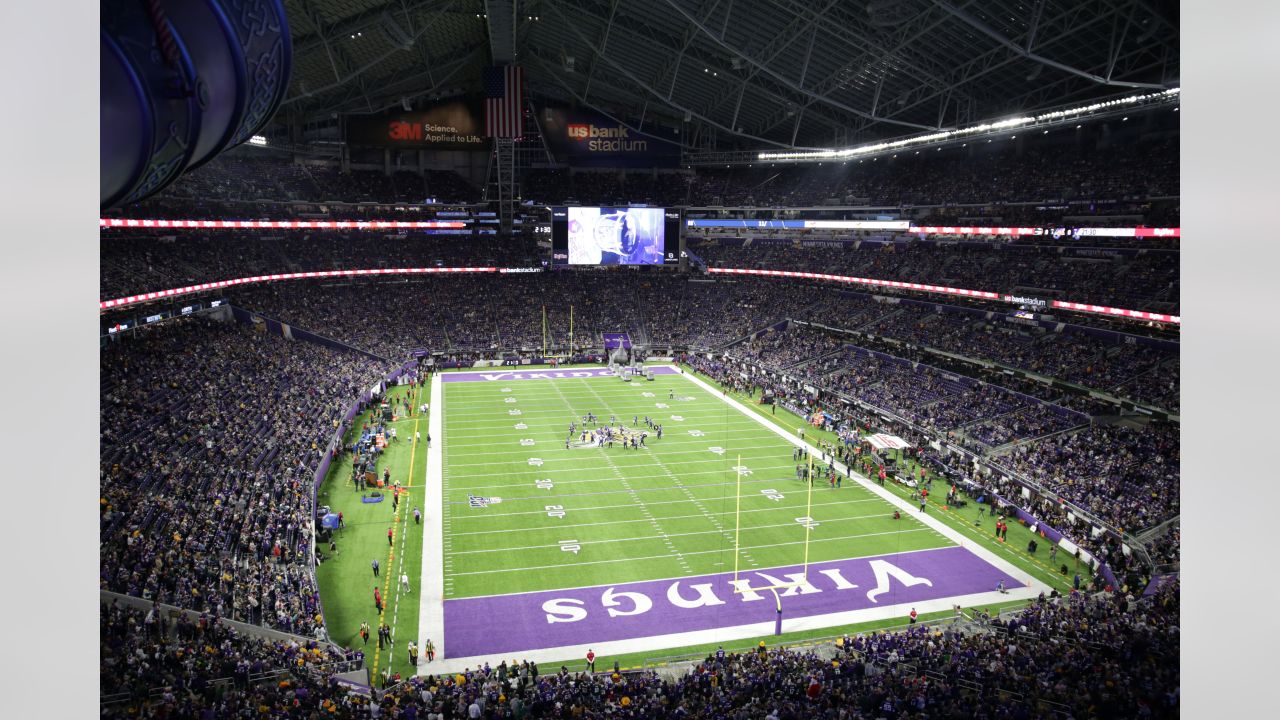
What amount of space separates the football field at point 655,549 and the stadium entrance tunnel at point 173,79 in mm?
15853

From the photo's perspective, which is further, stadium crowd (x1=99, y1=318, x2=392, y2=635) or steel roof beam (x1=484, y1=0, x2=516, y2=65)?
steel roof beam (x1=484, y1=0, x2=516, y2=65)

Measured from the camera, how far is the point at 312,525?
2358cm

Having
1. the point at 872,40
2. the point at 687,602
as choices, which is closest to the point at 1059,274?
the point at 872,40

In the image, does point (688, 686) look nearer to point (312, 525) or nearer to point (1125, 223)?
point (312, 525)

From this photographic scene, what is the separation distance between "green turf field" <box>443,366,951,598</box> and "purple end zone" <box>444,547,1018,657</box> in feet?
2.25

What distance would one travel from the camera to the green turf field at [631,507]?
76.2ft

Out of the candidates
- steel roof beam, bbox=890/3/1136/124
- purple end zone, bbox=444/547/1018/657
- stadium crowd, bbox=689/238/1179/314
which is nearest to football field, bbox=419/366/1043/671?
purple end zone, bbox=444/547/1018/657

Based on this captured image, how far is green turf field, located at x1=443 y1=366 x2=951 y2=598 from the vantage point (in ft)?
76.2

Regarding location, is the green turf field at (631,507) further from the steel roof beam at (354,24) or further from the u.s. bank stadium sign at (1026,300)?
the steel roof beam at (354,24)

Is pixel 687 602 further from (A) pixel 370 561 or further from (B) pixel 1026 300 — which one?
(B) pixel 1026 300

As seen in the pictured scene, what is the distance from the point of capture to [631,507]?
1090 inches

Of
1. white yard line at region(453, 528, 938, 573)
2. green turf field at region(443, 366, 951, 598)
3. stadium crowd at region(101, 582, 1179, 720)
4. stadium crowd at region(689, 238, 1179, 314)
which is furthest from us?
stadium crowd at region(689, 238, 1179, 314)

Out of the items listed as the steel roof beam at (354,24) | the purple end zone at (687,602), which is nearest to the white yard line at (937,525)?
the purple end zone at (687,602)

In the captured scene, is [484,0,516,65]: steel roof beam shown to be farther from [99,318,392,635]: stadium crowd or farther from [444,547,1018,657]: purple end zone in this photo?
[444,547,1018,657]: purple end zone
